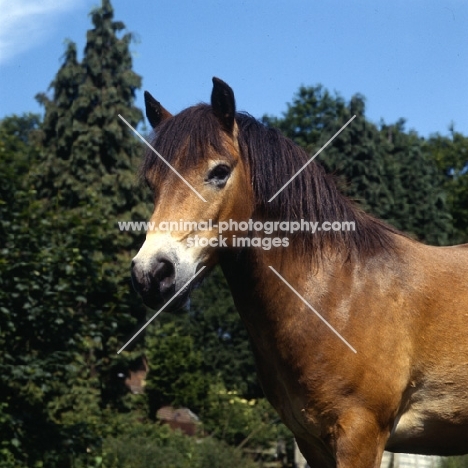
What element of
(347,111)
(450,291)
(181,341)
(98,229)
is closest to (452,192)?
(347,111)

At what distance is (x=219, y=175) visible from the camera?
4156mm

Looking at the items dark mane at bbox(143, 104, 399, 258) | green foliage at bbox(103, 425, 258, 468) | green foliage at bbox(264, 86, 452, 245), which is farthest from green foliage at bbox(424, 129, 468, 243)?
dark mane at bbox(143, 104, 399, 258)

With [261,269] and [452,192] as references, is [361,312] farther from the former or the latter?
[452,192]

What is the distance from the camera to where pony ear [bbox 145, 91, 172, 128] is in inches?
187

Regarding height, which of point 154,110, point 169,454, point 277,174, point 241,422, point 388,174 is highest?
point 388,174

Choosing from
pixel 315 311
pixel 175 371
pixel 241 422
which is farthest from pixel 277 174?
pixel 175 371

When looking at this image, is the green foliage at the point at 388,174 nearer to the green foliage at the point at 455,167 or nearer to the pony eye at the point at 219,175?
the green foliage at the point at 455,167

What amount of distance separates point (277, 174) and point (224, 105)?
0.48m

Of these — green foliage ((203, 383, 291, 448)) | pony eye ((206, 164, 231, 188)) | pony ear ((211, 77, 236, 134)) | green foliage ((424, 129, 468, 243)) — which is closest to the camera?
pony eye ((206, 164, 231, 188))

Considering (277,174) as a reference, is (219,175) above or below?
below

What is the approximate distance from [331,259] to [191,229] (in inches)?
36.5

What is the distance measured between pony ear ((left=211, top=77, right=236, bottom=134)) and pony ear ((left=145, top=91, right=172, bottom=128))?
21.3 inches

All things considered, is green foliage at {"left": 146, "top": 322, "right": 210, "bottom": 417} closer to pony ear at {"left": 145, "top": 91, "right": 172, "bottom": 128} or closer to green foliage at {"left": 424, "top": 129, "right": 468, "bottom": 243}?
green foliage at {"left": 424, "top": 129, "right": 468, "bottom": 243}

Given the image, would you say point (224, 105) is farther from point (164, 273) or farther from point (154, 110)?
point (164, 273)
